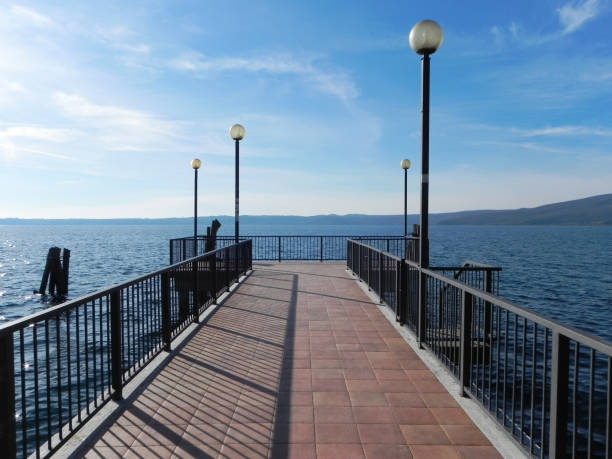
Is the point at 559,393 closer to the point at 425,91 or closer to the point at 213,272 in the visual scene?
the point at 425,91

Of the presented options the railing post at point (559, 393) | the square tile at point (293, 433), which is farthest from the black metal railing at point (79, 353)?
the railing post at point (559, 393)

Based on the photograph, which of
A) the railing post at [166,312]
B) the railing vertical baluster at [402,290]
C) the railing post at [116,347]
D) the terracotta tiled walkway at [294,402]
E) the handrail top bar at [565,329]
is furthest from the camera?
the railing vertical baluster at [402,290]

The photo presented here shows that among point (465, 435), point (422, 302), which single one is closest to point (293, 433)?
point (465, 435)

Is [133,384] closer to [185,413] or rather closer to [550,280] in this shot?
[185,413]

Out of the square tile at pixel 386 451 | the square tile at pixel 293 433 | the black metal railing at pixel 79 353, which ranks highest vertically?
the black metal railing at pixel 79 353

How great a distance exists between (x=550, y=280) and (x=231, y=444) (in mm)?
32785

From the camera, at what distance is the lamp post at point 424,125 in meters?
5.40

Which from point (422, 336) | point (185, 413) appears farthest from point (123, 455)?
point (422, 336)

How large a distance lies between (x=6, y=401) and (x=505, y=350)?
11.4ft

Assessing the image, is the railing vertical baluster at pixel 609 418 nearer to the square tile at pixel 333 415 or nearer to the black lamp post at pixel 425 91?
the square tile at pixel 333 415

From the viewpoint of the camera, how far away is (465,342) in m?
4.07

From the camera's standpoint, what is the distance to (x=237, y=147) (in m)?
12.7

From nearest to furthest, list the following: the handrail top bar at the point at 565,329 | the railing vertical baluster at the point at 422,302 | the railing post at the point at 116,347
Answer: the handrail top bar at the point at 565,329 < the railing post at the point at 116,347 < the railing vertical baluster at the point at 422,302

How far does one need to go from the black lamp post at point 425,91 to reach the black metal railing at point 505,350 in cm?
52
